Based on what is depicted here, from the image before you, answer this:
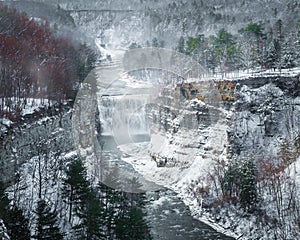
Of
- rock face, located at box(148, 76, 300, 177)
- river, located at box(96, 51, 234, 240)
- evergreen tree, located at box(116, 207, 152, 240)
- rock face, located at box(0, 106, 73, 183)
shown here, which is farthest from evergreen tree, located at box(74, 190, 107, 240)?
rock face, located at box(148, 76, 300, 177)

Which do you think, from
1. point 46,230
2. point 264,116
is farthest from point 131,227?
point 264,116

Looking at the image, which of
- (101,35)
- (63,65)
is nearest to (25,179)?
(63,65)

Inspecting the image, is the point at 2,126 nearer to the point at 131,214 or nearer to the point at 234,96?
the point at 131,214

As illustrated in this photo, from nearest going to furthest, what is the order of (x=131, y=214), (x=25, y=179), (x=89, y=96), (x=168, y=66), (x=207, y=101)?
(x=131, y=214) → (x=25, y=179) → (x=207, y=101) → (x=89, y=96) → (x=168, y=66)

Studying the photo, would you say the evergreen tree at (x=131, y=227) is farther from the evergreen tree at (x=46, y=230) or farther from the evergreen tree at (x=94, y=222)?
Answer: the evergreen tree at (x=46, y=230)

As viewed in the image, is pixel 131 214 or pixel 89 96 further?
pixel 89 96

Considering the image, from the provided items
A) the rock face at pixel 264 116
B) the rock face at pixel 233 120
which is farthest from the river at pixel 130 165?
the rock face at pixel 264 116
